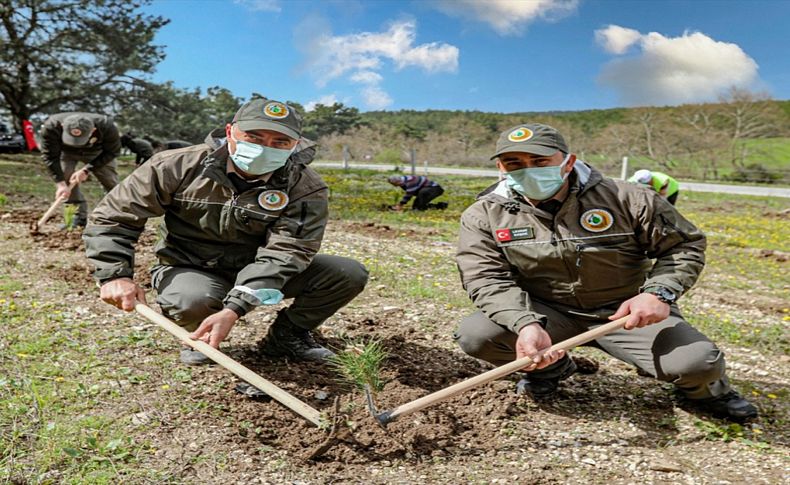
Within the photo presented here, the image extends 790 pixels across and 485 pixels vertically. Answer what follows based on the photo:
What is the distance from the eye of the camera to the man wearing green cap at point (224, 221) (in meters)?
3.24

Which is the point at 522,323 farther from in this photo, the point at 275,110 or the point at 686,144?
the point at 686,144

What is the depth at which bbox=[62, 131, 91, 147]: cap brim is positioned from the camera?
23.7ft

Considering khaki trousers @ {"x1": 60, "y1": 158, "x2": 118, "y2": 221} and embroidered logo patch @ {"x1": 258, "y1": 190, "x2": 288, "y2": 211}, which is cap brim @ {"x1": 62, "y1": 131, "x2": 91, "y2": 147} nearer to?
khaki trousers @ {"x1": 60, "y1": 158, "x2": 118, "y2": 221}

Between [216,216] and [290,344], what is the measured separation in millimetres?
949

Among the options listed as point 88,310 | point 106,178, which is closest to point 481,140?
point 106,178

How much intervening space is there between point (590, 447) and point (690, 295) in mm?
3783

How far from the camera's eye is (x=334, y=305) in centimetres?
379

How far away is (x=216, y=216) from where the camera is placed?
3.42 metres

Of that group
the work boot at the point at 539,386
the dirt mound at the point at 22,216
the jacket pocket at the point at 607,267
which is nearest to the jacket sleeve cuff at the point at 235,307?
the work boot at the point at 539,386

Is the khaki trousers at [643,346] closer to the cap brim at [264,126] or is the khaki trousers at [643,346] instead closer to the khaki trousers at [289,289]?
the khaki trousers at [289,289]

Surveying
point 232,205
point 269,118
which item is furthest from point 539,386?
point 269,118

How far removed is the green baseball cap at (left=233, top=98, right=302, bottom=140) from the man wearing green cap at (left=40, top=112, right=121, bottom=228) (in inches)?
190

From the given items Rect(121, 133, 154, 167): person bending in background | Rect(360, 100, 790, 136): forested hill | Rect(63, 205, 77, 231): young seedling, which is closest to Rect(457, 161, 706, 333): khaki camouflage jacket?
Rect(63, 205, 77, 231): young seedling

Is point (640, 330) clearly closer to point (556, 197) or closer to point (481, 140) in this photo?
point (556, 197)
